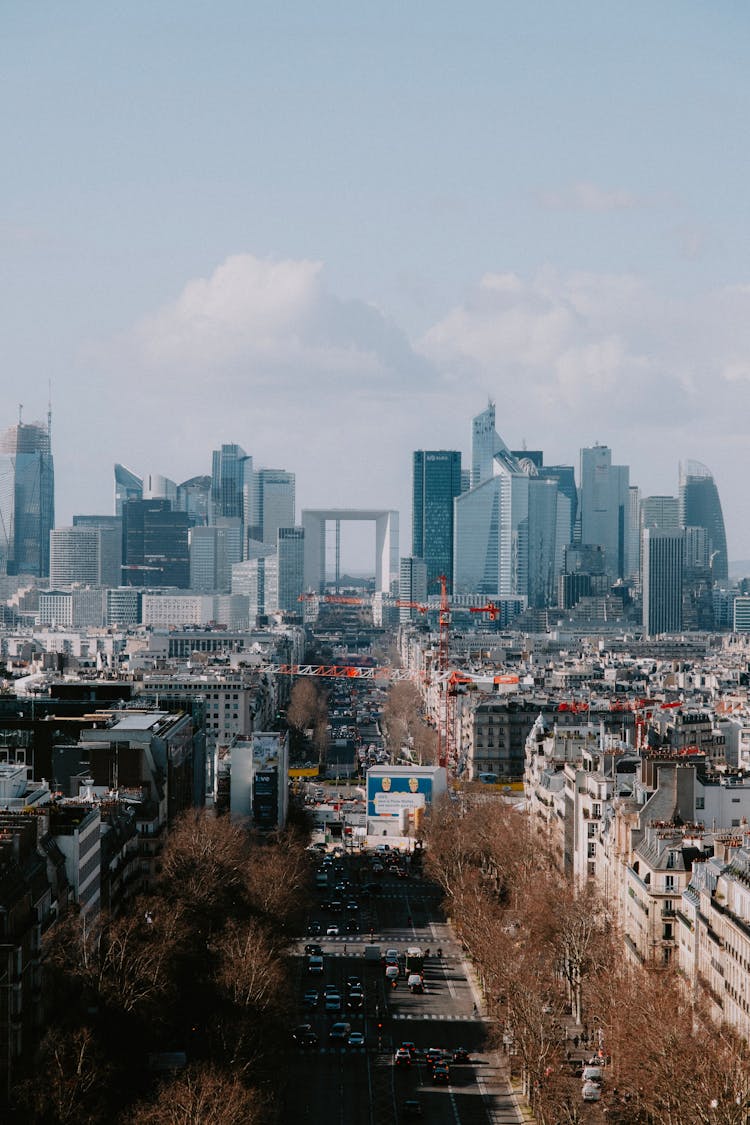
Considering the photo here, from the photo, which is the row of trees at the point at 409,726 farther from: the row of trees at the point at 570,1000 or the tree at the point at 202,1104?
the tree at the point at 202,1104

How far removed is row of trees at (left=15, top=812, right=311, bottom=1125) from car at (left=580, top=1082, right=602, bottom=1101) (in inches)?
318

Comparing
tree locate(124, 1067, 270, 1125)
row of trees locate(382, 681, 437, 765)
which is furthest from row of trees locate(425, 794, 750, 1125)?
row of trees locate(382, 681, 437, 765)

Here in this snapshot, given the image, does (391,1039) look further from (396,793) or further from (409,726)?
(409,726)

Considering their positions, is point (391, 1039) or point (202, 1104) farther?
point (391, 1039)

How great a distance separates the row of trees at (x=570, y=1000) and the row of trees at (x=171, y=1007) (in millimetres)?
6661

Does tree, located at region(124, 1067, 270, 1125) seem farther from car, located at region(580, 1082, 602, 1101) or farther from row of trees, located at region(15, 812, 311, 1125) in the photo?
car, located at region(580, 1082, 602, 1101)

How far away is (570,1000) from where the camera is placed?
6209 cm

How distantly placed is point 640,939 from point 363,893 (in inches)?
→ 1107

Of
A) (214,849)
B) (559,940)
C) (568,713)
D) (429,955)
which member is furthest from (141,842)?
(568,713)

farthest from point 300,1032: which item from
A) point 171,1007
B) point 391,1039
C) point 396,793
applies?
point 396,793

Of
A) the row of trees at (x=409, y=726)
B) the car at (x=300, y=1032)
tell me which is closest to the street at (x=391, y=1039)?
the car at (x=300, y=1032)

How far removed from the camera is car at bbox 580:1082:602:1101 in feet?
171

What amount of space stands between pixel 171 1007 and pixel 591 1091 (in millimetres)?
11223

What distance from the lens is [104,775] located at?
3086 inches
